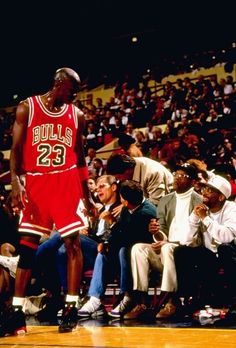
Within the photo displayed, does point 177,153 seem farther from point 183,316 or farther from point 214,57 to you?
point 214,57

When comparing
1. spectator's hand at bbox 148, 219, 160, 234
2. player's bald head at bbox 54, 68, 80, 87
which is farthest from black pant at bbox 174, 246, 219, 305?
player's bald head at bbox 54, 68, 80, 87

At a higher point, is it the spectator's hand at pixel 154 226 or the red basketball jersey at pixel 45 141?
the red basketball jersey at pixel 45 141

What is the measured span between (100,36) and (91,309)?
15856mm

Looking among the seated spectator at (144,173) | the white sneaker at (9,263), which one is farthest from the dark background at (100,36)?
the white sneaker at (9,263)

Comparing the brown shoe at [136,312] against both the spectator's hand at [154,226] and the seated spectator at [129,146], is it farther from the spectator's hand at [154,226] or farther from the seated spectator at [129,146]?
the seated spectator at [129,146]

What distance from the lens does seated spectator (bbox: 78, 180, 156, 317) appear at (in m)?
5.25

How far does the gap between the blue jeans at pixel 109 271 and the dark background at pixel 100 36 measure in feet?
43.1

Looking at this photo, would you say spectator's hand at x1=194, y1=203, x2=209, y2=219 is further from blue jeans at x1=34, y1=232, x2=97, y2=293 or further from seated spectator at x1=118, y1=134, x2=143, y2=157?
seated spectator at x1=118, y1=134, x2=143, y2=157

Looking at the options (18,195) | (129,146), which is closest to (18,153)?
(18,195)

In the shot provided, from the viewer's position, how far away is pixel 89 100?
19.1 metres

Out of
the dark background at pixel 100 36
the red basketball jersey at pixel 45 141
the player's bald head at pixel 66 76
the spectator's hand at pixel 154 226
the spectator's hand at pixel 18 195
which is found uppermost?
the dark background at pixel 100 36

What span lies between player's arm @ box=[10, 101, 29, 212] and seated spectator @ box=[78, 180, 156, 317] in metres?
1.39

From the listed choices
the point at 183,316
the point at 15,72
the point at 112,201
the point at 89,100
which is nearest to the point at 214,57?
the point at 89,100

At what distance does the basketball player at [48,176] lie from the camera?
13.5ft
